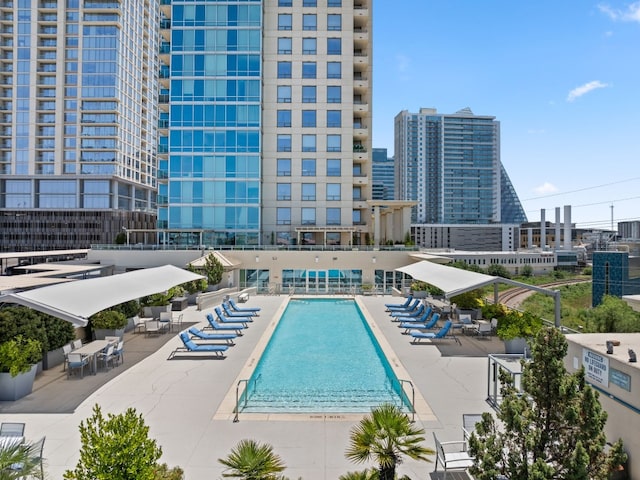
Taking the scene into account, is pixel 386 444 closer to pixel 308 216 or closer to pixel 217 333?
pixel 217 333

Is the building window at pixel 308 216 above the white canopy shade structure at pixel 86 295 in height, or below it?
above

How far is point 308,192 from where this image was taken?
3688cm

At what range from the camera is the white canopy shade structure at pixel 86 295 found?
379 inches

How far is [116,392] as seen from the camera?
32.2 ft

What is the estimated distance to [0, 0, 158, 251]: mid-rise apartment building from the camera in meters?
56.5

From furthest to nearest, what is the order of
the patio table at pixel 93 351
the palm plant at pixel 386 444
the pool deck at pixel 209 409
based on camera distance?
the patio table at pixel 93 351
the pool deck at pixel 209 409
the palm plant at pixel 386 444

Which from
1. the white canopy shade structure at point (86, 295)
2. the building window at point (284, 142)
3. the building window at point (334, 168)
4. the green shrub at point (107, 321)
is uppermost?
the building window at point (284, 142)

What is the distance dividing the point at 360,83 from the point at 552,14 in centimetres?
1708

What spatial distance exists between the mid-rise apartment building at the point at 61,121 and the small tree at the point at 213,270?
41529 millimetres

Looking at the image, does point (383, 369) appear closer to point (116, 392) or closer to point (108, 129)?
point (116, 392)

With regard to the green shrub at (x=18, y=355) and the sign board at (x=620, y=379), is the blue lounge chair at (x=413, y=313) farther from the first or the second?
the green shrub at (x=18, y=355)

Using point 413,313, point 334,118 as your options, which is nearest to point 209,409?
point 413,313

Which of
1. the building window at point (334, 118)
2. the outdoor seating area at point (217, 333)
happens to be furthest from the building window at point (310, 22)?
the outdoor seating area at point (217, 333)

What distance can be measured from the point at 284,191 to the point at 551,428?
33084mm
